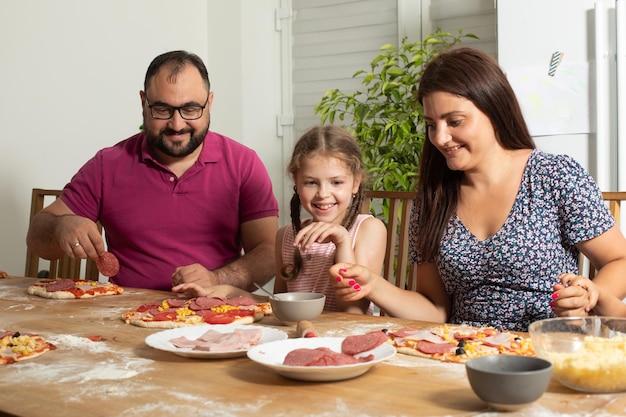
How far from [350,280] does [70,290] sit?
0.93 metres

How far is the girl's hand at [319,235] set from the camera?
1.79 meters

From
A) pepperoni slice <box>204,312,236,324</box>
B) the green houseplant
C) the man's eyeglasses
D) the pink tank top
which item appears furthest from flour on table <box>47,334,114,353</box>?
the green houseplant

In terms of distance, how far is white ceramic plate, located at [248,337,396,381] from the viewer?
1139 millimetres

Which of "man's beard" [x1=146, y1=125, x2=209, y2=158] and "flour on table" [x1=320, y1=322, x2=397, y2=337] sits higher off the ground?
"man's beard" [x1=146, y1=125, x2=209, y2=158]

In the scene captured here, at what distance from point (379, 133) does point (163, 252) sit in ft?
5.77

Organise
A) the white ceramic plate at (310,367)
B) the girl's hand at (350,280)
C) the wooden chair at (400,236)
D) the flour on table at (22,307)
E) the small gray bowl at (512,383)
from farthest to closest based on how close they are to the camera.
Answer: the wooden chair at (400,236) → the flour on table at (22,307) → the girl's hand at (350,280) → the white ceramic plate at (310,367) → the small gray bowl at (512,383)

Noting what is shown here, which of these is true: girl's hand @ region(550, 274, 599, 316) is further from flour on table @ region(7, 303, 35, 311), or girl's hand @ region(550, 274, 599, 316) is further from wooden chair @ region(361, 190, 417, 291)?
flour on table @ region(7, 303, 35, 311)

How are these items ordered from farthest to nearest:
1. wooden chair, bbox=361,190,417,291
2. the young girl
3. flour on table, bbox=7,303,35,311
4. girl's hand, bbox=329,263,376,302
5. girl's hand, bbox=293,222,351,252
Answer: wooden chair, bbox=361,190,417,291
the young girl
flour on table, bbox=7,303,35,311
girl's hand, bbox=293,222,351,252
girl's hand, bbox=329,263,376,302

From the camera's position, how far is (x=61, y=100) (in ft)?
12.6

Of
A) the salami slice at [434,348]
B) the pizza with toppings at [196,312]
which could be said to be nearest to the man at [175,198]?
the pizza with toppings at [196,312]

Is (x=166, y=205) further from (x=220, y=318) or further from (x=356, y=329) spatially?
(x=356, y=329)

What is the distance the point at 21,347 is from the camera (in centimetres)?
143

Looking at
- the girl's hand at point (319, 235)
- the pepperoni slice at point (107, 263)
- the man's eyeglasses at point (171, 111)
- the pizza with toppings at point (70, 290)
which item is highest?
the man's eyeglasses at point (171, 111)

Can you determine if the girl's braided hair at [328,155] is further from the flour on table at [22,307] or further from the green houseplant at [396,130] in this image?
the green houseplant at [396,130]
